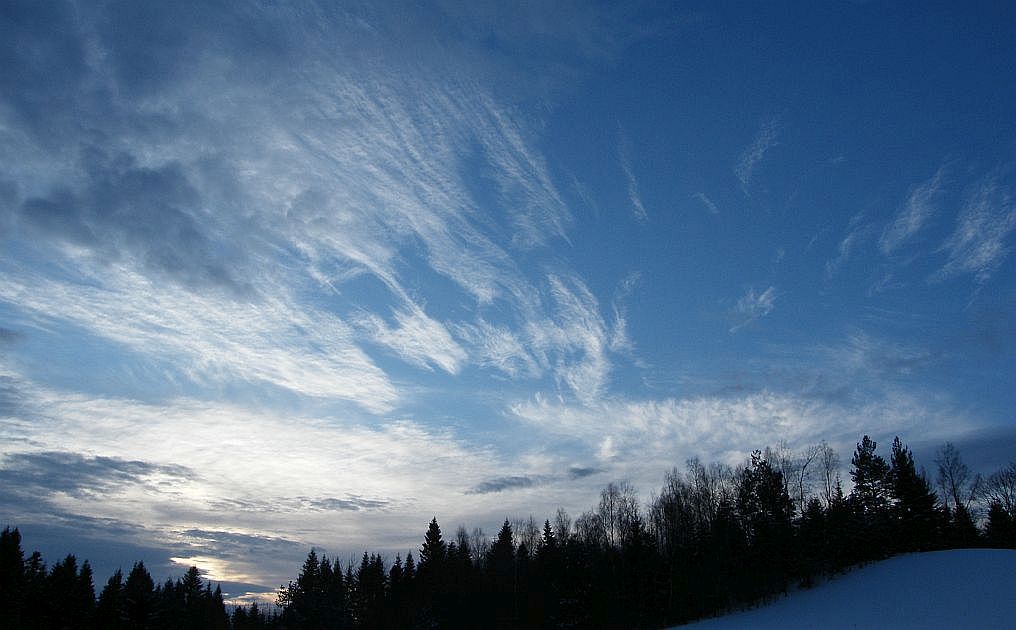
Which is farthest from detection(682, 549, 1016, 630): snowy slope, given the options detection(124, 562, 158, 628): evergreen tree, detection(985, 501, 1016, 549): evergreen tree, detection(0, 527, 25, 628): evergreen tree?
detection(0, 527, 25, 628): evergreen tree

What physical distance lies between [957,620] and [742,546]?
29545mm

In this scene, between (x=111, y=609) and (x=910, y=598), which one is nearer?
(x=910, y=598)

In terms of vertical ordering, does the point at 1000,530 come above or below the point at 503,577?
above

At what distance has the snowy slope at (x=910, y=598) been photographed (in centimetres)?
4475

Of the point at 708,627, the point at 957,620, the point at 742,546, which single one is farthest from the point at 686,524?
the point at 957,620

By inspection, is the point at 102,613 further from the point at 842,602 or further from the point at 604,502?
the point at 842,602

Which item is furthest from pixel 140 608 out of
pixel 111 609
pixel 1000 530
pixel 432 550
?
pixel 1000 530

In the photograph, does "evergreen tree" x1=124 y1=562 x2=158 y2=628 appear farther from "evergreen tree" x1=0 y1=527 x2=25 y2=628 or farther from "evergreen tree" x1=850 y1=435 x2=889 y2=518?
"evergreen tree" x1=850 y1=435 x2=889 y2=518

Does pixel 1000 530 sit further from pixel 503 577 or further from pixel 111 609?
pixel 111 609

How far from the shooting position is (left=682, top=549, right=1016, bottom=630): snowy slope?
44750 mm

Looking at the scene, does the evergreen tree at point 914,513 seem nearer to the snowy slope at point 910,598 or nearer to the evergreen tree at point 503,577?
the snowy slope at point 910,598

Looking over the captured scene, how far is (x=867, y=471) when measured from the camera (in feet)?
247

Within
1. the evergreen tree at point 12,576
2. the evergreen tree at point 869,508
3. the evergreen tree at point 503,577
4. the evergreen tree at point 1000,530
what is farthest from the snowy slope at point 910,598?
the evergreen tree at point 12,576

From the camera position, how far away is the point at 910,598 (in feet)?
166
